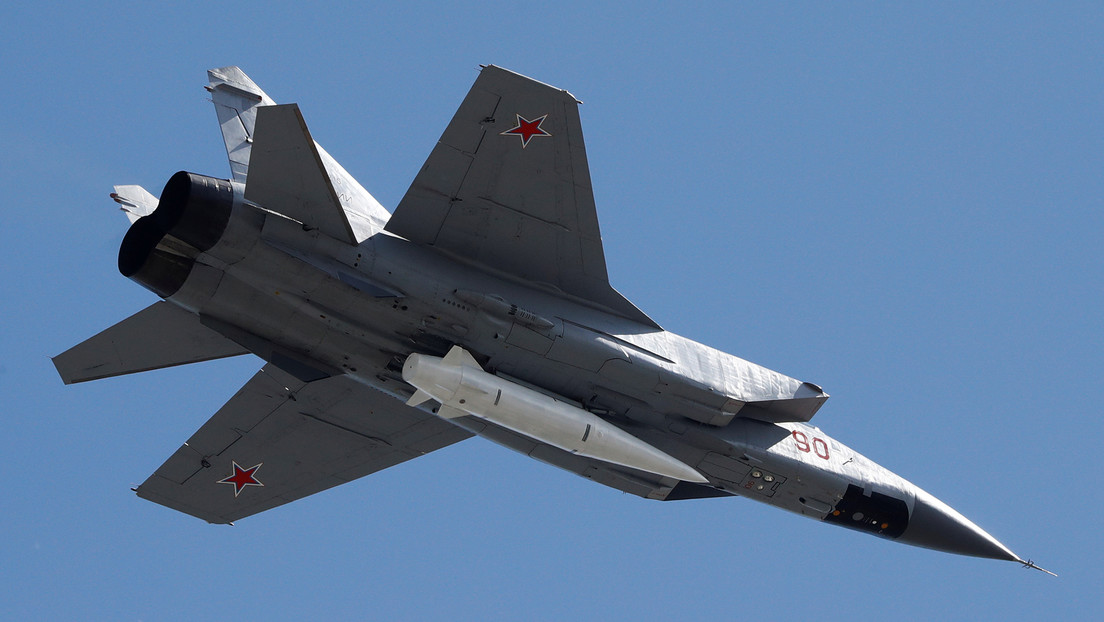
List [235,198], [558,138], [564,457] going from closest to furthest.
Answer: [235,198] < [558,138] < [564,457]

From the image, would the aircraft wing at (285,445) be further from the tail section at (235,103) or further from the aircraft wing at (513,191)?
the aircraft wing at (513,191)

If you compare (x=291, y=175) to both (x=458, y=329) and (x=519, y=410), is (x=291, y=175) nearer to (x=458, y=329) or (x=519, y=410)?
(x=458, y=329)

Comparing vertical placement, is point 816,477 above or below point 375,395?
above

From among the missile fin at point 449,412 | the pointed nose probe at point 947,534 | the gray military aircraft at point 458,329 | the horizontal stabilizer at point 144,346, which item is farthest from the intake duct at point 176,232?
the pointed nose probe at point 947,534

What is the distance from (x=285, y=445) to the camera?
23078mm

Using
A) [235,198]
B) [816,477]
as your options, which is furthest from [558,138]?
[816,477]

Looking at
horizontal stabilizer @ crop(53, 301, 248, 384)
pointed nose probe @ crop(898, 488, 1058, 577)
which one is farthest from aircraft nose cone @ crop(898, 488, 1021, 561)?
horizontal stabilizer @ crop(53, 301, 248, 384)

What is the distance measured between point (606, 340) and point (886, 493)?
623cm

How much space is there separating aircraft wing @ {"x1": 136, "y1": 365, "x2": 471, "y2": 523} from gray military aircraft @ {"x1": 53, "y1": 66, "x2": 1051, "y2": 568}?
0.05 meters

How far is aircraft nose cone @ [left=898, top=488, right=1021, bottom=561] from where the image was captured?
23.0 metres

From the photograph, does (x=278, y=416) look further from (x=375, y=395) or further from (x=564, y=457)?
(x=564, y=457)

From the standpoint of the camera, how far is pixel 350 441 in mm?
23203

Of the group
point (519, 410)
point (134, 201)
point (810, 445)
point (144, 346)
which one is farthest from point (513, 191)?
point (810, 445)

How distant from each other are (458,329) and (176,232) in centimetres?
421
